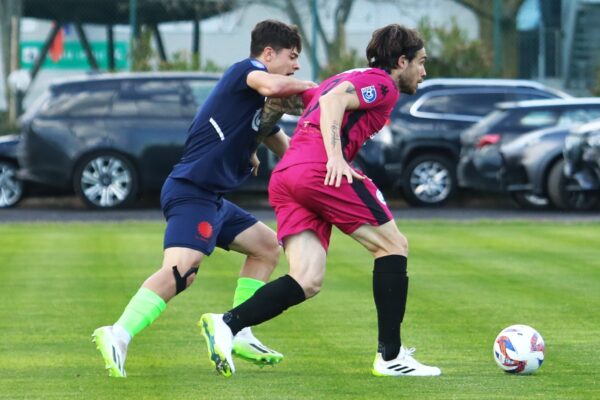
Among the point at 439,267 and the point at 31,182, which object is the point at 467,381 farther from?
the point at 31,182

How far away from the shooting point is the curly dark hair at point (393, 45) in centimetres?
752

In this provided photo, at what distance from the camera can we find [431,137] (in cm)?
2306

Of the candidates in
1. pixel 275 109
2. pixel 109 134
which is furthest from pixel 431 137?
pixel 275 109

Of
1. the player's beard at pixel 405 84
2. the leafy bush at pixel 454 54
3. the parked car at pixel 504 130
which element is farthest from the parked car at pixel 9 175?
the player's beard at pixel 405 84

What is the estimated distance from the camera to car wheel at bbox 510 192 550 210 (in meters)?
22.4

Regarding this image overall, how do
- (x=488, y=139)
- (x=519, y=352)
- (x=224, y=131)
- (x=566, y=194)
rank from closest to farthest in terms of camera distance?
(x=519, y=352) < (x=224, y=131) < (x=566, y=194) < (x=488, y=139)

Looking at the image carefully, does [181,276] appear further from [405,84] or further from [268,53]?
[405,84]

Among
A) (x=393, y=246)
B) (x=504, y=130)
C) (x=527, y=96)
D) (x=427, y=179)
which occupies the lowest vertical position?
(x=427, y=179)

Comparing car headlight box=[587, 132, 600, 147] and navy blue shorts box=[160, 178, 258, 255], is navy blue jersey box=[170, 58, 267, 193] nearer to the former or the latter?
navy blue shorts box=[160, 178, 258, 255]

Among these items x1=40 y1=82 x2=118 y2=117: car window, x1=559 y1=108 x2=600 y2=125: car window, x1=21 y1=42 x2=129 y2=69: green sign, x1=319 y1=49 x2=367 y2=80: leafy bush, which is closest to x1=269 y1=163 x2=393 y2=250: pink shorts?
x1=40 y1=82 x2=118 y2=117: car window

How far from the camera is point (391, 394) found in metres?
6.94

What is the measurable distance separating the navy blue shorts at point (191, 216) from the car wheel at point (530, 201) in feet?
48.7

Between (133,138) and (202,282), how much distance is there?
383 inches

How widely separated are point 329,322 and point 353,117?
7.94ft
